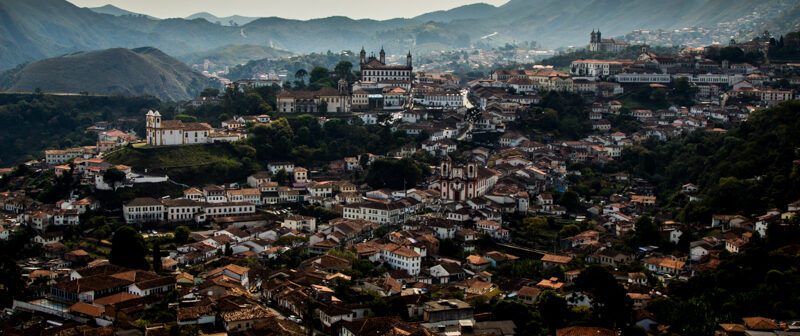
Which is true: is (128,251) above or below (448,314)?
above

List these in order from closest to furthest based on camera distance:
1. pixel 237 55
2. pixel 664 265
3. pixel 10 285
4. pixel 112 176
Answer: pixel 10 285 → pixel 664 265 → pixel 112 176 → pixel 237 55

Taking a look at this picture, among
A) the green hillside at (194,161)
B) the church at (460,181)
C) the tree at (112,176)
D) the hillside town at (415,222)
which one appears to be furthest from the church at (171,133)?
the church at (460,181)

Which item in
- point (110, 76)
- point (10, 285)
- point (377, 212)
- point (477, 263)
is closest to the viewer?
point (10, 285)

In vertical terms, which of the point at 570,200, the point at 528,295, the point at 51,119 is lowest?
the point at 528,295

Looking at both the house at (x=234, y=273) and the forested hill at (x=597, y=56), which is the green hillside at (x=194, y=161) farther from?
the forested hill at (x=597, y=56)

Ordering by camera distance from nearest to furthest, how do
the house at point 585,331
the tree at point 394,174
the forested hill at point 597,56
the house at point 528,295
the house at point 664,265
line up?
1. the house at point 585,331
2. the house at point 528,295
3. the house at point 664,265
4. the tree at point 394,174
5. the forested hill at point 597,56

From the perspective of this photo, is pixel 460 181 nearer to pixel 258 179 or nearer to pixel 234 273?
pixel 258 179

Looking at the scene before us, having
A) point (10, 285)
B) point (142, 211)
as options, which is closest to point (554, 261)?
point (142, 211)

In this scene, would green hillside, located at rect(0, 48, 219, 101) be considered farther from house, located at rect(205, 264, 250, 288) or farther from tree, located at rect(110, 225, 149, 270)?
house, located at rect(205, 264, 250, 288)
